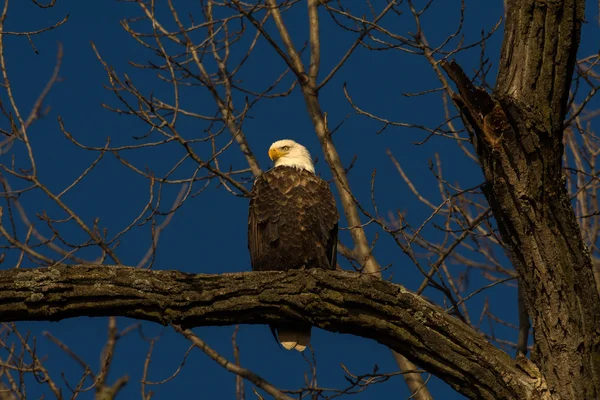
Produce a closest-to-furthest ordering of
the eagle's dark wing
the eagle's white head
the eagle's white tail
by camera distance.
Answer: the eagle's white tail, the eagle's dark wing, the eagle's white head

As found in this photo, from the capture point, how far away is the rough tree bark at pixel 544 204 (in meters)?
3.58

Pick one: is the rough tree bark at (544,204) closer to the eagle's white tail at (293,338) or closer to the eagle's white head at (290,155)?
the eagle's white tail at (293,338)

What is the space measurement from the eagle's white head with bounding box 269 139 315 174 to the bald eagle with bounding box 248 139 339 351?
0.85ft

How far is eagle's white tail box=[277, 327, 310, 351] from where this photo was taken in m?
5.14

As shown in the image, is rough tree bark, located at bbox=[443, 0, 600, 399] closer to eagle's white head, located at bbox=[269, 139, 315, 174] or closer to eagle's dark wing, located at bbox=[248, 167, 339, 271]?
eagle's dark wing, located at bbox=[248, 167, 339, 271]

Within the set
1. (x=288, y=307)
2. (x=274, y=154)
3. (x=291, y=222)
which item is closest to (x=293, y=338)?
(x=291, y=222)

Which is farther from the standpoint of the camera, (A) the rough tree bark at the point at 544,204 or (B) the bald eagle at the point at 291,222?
(B) the bald eagle at the point at 291,222

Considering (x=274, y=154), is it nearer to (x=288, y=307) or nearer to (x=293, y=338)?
(x=293, y=338)

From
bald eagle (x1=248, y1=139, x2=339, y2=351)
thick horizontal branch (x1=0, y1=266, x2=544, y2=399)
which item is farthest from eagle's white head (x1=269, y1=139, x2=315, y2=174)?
thick horizontal branch (x1=0, y1=266, x2=544, y2=399)

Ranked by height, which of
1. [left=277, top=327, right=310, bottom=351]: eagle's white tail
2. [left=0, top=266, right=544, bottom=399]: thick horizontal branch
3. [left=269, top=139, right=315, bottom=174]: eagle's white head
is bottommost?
[left=0, top=266, right=544, bottom=399]: thick horizontal branch

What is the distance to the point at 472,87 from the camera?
3.53 metres

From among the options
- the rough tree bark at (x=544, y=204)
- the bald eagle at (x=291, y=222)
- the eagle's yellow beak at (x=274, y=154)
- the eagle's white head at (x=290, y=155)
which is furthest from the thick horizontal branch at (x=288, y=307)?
the eagle's yellow beak at (x=274, y=154)

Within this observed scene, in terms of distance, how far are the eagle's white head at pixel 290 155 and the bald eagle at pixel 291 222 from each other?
0.85 feet

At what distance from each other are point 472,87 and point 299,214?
215cm
